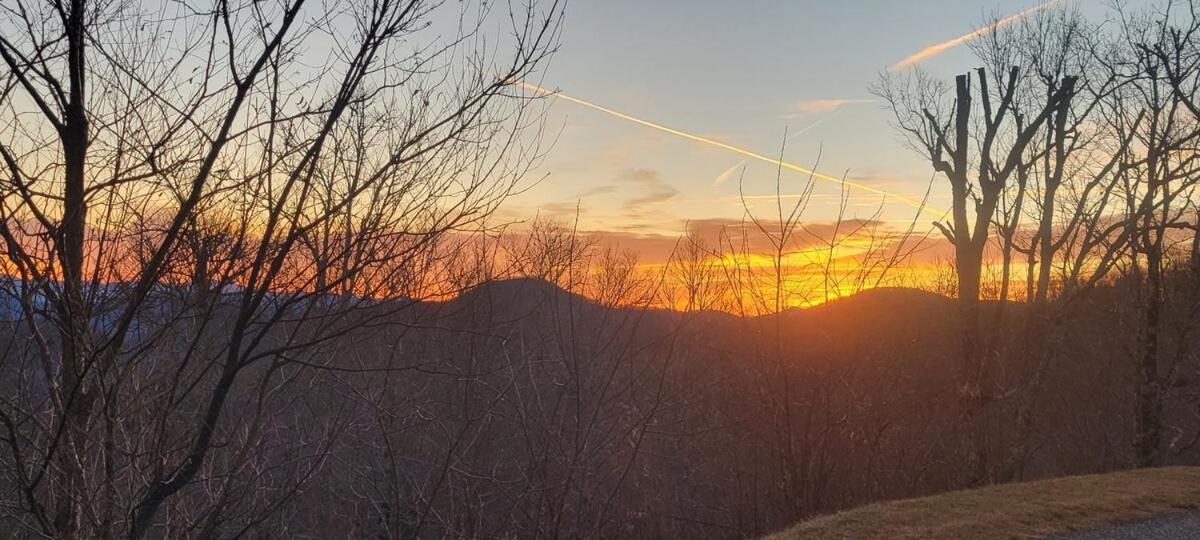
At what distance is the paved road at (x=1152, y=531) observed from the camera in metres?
7.76

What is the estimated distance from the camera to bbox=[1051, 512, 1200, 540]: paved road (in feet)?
25.5

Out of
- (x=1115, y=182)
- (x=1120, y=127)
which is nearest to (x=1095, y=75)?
(x=1120, y=127)

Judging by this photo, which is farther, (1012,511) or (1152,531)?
(1012,511)

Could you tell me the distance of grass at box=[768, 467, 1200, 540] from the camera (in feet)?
25.6

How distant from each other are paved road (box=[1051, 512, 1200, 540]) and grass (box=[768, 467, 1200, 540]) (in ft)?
0.39

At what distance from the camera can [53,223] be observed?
11.0 feet

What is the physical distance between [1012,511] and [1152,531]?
122cm

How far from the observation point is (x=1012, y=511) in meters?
8.59

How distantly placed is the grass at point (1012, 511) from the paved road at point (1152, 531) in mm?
119

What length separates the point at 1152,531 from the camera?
8.06m

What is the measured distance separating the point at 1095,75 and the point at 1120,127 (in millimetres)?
1220

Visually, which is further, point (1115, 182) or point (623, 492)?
point (623, 492)

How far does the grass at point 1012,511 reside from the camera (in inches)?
308

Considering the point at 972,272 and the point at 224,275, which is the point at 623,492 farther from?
the point at 224,275
